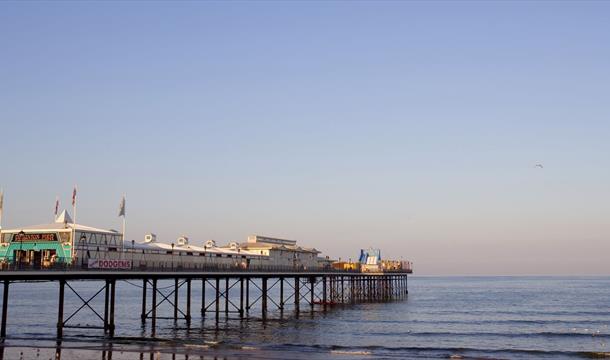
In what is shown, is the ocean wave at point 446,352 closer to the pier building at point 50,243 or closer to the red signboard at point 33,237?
the pier building at point 50,243

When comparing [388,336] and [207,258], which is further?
[207,258]

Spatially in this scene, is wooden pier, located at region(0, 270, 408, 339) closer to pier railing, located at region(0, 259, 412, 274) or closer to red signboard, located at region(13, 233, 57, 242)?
pier railing, located at region(0, 259, 412, 274)

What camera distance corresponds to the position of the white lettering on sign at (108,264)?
45.2m

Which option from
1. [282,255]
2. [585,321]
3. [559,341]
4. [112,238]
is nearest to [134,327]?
[112,238]

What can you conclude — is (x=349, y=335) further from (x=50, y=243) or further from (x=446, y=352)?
(x=50, y=243)

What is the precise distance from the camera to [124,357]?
38.8 metres

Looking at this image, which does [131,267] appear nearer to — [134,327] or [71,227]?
[71,227]

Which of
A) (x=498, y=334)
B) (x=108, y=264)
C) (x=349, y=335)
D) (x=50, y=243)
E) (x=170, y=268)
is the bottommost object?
(x=498, y=334)

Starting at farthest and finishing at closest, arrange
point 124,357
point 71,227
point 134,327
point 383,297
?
point 383,297, point 134,327, point 71,227, point 124,357

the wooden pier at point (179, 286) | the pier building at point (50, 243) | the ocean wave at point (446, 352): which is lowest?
the ocean wave at point (446, 352)

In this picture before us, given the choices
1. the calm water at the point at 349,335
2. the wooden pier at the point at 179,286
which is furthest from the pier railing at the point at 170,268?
the calm water at the point at 349,335

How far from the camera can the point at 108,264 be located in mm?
46469

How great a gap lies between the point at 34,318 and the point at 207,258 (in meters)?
25.3

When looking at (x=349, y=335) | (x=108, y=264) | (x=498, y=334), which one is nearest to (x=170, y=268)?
(x=108, y=264)
